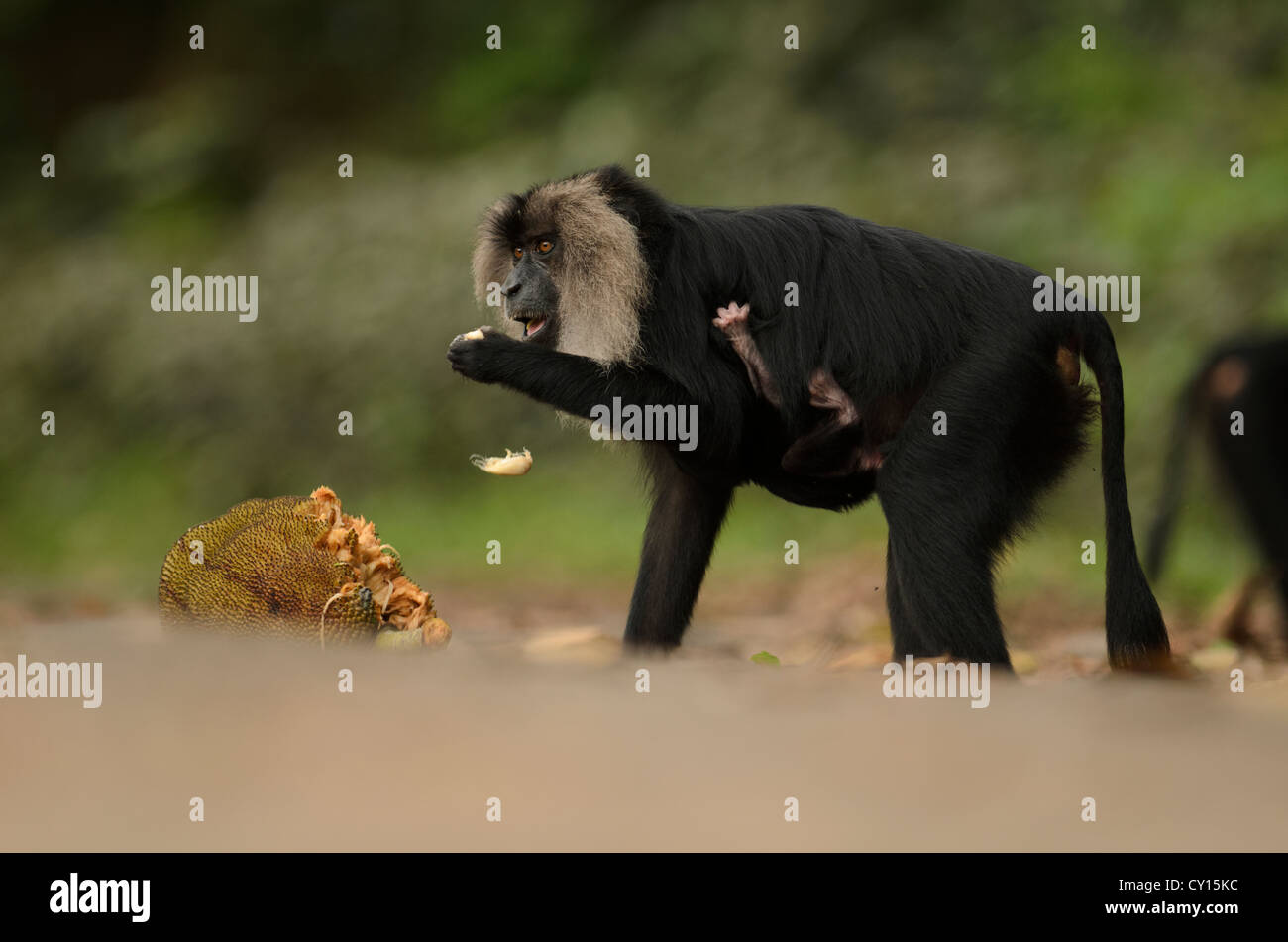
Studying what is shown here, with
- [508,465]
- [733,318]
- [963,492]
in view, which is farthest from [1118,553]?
[508,465]

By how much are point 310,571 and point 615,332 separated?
1.52 meters

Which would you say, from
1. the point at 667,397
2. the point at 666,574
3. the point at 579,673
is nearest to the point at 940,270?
the point at 667,397

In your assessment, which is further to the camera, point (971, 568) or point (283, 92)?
point (283, 92)

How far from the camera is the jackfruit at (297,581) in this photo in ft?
18.5

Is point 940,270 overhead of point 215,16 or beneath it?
beneath

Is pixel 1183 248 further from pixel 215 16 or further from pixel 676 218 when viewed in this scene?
pixel 215 16

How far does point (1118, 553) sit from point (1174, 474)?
2349 millimetres

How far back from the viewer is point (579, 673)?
548 centimetres

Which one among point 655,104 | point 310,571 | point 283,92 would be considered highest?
point 283,92

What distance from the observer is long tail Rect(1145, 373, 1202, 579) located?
7.54m

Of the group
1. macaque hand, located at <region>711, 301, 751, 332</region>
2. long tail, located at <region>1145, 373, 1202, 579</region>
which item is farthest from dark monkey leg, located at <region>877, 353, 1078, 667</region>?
long tail, located at <region>1145, 373, 1202, 579</region>

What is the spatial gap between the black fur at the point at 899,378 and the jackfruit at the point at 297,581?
865mm
